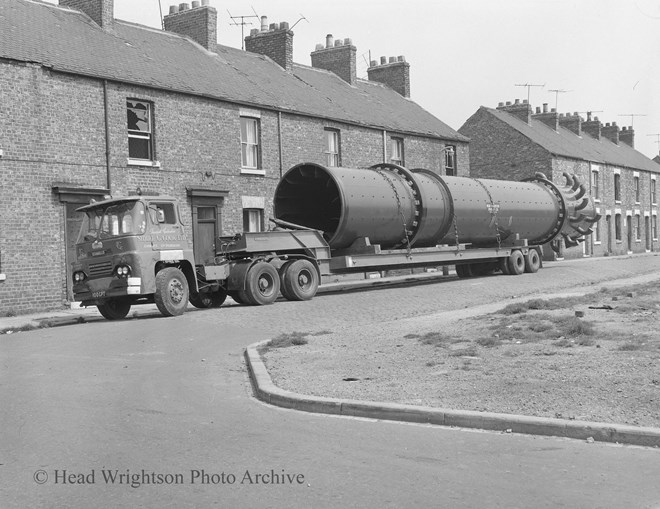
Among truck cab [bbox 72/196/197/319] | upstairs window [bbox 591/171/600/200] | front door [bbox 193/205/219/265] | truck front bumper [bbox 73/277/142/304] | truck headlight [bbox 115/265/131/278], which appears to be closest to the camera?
truck front bumper [bbox 73/277/142/304]

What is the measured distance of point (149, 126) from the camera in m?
22.7

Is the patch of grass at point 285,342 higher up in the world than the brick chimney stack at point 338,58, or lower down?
lower down

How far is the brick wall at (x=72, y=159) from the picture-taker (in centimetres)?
1917

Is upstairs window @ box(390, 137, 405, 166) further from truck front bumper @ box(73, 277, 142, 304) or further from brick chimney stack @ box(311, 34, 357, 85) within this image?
truck front bumper @ box(73, 277, 142, 304)

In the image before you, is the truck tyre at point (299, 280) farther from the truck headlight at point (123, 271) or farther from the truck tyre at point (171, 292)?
the truck headlight at point (123, 271)

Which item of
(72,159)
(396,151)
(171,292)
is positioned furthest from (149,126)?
(396,151)

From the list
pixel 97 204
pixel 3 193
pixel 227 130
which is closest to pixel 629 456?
pixel 97 204

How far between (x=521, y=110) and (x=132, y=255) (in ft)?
126

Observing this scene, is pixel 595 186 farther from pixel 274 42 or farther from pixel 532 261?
pixel 274 42

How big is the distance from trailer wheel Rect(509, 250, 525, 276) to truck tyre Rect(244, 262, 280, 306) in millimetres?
11846

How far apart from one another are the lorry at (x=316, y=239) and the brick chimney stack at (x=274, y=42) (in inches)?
405

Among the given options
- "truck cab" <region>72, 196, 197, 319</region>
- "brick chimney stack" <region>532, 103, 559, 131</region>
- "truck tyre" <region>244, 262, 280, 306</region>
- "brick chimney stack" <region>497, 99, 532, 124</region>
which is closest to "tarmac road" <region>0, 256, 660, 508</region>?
"truck cab" <region>72, 196, 197, 319</region>

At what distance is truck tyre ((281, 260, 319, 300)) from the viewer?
1958 centimetres

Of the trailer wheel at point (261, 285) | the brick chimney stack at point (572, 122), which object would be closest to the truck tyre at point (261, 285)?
the trailer wheel at point (261, 285)
